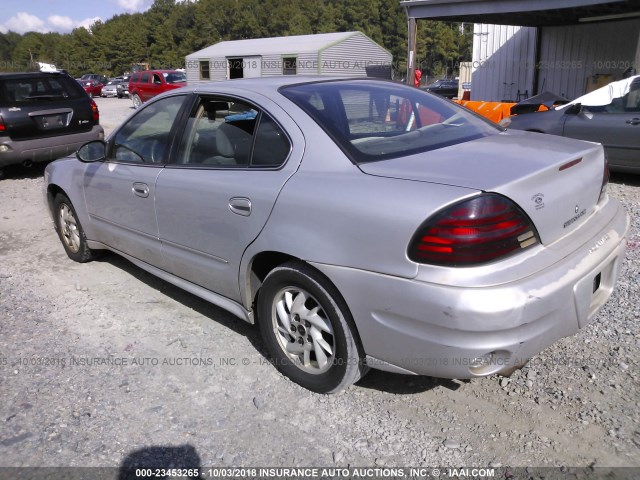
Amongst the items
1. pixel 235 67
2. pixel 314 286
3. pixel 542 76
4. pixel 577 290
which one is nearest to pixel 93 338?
pixel 314 286

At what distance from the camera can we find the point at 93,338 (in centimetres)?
367

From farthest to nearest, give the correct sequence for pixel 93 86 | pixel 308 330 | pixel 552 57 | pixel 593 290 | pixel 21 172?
pixel 93 86
pixel 552 57
pixel 21 172
pixel 308 330
pixel 593 290

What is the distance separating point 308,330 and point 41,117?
25.5 ft

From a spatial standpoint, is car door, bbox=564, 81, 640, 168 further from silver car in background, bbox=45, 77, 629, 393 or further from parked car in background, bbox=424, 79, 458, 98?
parked car in background, bbox=424, 79, 458, 98

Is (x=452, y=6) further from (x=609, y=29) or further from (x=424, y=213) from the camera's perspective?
(x=424, y=213)

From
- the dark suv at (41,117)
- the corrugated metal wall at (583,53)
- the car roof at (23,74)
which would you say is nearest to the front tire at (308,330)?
the dark suv at (41,117)

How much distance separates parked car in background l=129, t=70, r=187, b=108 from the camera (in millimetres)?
24781

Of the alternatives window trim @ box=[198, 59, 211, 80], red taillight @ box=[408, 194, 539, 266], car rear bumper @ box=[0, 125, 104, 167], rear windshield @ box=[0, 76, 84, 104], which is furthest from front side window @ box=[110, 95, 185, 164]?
window trim @ box=[198, 59, 211, 80]

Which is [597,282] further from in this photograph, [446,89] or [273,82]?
[446,89]

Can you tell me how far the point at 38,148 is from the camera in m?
8.78

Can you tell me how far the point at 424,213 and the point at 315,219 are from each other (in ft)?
1.86

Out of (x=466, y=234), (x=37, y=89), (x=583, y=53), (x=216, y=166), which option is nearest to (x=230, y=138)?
(x=216, y=166)

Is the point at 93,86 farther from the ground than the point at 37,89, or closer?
farther from the ground

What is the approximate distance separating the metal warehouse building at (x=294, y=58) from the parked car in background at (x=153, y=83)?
22.2 feet
